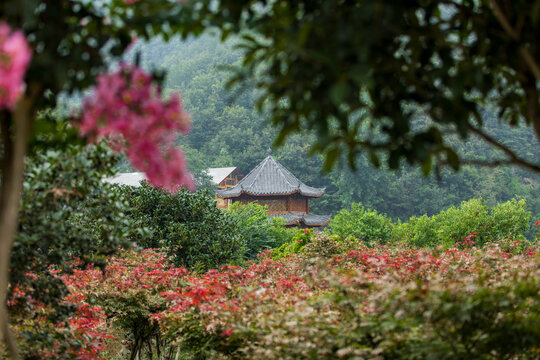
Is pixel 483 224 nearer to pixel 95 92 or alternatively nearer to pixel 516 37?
pixel 516 37

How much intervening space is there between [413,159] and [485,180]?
129 ft

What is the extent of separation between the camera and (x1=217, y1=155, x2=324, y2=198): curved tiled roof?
88.5ft

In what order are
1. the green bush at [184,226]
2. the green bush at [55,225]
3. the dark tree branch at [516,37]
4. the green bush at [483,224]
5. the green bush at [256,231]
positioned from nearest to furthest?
the dark tree branch at [516,37], the green bush at [55,225], the green bush at [184,226], the green bush at [483,224], the green bush at [256,231]

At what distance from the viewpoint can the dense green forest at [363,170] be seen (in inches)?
1454

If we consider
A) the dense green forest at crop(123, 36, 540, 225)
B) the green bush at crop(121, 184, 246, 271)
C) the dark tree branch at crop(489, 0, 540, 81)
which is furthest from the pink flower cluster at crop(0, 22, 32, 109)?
the dense green forest at crop(123, 36, 540, 225)

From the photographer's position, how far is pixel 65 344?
3.60 m

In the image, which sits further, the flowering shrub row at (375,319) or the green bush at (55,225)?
the green bush at (55,225)

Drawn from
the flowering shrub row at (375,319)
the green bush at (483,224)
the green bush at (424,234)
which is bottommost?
the green bush at (424,234)

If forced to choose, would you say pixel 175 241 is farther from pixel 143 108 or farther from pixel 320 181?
pixel 320 181

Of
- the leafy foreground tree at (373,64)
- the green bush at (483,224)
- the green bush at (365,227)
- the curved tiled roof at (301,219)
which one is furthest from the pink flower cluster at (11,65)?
the curved tiled roof at (301,219)

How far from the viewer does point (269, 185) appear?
27438 millimetres

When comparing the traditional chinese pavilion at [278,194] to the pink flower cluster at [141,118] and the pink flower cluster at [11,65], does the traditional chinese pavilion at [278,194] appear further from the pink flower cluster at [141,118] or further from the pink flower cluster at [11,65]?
the pink flower cluster at [11,65]

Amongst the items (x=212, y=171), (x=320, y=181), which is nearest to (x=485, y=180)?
(x=320, y=181)

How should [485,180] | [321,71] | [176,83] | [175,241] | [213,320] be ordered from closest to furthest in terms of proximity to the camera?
1. [321,71]
2. [213,320]
3. [175,241]
4. [485,180]
5. [176,83]
